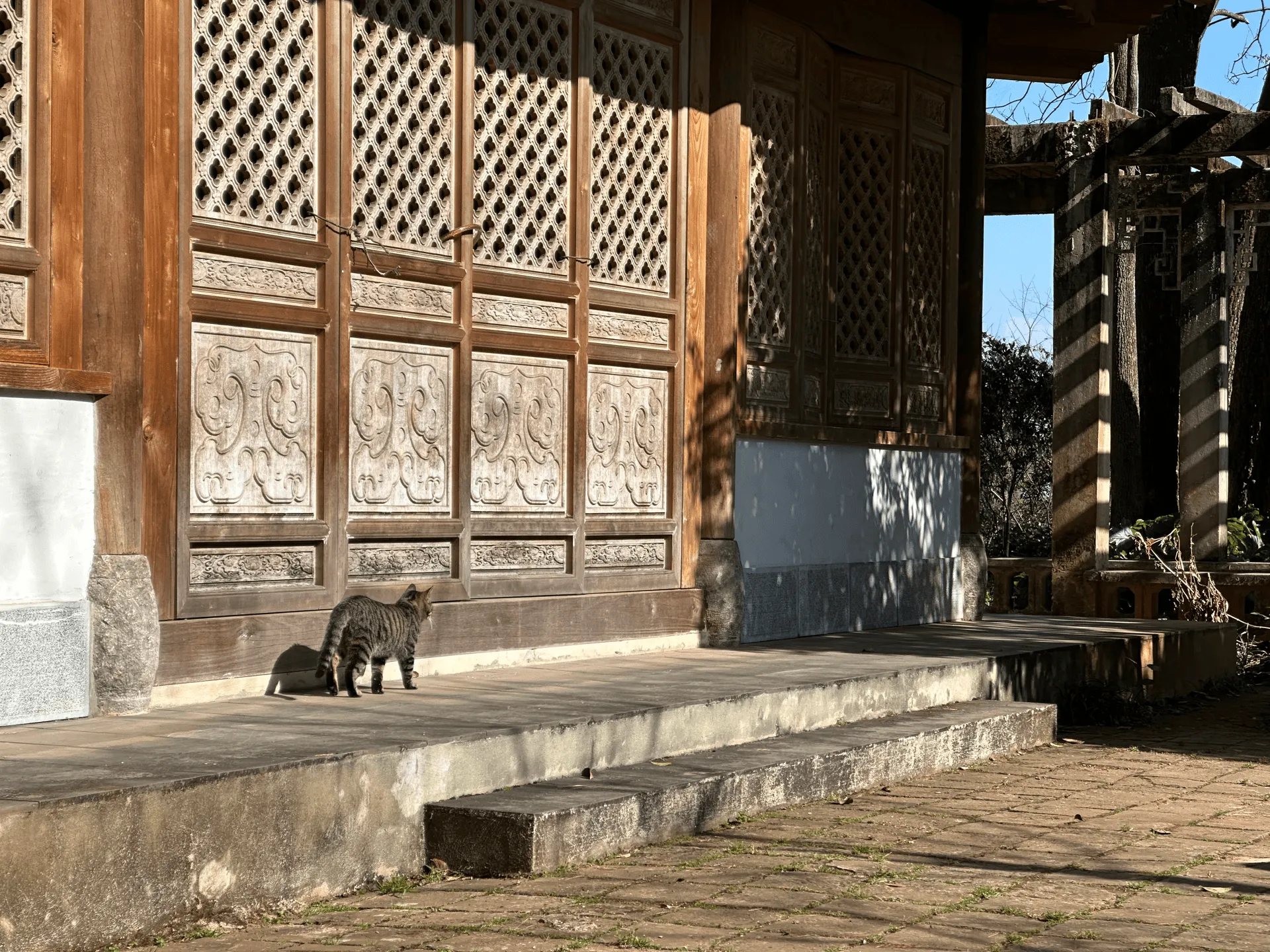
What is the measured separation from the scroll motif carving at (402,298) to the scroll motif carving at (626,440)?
1278 mm

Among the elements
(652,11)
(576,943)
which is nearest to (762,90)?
(652,11)

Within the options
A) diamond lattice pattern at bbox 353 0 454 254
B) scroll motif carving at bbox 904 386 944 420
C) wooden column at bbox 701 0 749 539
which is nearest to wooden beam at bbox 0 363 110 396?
diamond lattice pattern at bbox 353 0 454 254

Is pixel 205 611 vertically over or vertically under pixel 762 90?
under

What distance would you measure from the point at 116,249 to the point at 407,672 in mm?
2255

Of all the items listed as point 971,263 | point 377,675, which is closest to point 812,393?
point 971,263

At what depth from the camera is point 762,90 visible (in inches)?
427

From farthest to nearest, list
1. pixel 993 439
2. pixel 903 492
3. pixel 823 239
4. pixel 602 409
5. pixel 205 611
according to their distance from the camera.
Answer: pixel 993 439, pixel 903 492, pixel 823 239, pixel 602 409, pixel 205 611

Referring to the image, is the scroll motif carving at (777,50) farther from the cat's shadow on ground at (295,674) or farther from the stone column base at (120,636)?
the stone column base at (120,636)

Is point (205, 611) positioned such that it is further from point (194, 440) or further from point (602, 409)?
point (602, 409)

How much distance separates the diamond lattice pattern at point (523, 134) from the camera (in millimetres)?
8766

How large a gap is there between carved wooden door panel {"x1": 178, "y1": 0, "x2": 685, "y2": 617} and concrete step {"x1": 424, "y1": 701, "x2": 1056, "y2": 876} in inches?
67.3

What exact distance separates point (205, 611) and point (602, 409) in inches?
123

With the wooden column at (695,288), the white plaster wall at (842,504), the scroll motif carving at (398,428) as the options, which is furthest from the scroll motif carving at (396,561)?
the white plaster wall at (842,504)

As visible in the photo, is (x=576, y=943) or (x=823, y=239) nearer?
(x=576, y=943)
